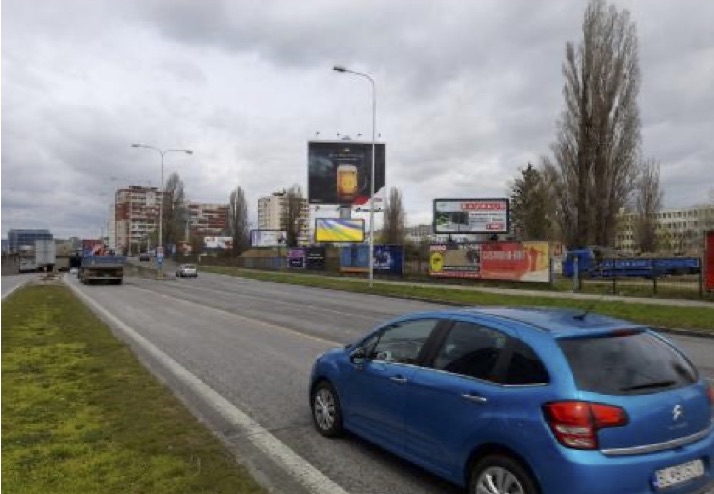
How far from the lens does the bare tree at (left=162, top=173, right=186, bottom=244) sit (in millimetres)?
129000

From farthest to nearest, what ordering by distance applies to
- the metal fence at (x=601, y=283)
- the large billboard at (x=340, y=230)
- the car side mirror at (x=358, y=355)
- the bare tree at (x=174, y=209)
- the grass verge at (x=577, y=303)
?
the bare tree at (x=174, y=209)
the large billboard at (x=340, y=230)
the metal fence at (x=601, y=283)
the grass verge at (x=577, y=303)
the car side mirror at (x=358, y=355)

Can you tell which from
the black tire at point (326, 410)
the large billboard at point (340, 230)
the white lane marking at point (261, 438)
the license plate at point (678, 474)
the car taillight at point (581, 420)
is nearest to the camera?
the car taillight at point (581, 420)

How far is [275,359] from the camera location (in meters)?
12.3

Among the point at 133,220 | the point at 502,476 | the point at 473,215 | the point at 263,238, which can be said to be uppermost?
the point at 133,220

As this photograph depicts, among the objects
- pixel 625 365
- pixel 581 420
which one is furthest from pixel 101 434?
pixel 625 365

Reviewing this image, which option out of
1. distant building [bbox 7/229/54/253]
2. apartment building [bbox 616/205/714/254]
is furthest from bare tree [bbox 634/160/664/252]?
distant building [bbox 7/229/54/253]

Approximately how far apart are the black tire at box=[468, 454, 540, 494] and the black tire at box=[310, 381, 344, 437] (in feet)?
7.34

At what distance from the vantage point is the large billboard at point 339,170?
63.8 meters

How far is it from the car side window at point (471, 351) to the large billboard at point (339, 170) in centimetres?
5806

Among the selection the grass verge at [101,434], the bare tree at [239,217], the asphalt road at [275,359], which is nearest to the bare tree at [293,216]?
the bare tree at [239,217]

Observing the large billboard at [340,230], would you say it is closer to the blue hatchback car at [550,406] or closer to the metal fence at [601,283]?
the metal fence at [601,283]

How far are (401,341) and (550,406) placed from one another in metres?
1.88

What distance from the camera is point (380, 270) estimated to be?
50.0m

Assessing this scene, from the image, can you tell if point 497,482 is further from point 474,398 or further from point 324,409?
point 324,409
